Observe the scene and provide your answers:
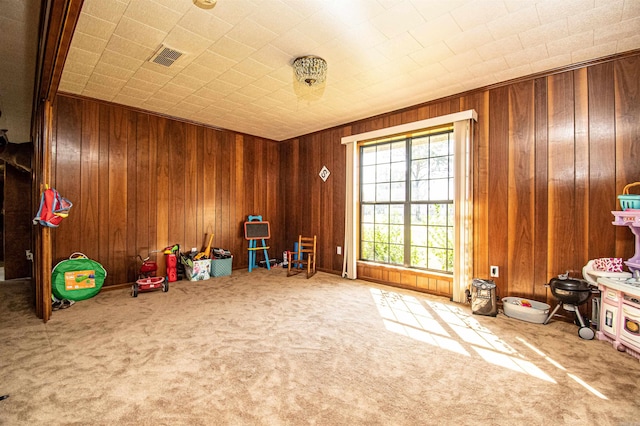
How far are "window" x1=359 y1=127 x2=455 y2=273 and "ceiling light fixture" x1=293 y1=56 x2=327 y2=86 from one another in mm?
2015

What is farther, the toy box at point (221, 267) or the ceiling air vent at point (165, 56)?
the toy box at point (221, 267)

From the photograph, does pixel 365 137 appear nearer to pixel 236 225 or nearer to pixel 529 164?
pixel 529 164

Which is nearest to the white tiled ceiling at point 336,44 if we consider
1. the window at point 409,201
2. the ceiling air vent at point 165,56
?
the ceiling air vent at point 165,56

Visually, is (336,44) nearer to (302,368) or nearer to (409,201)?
(409,201)

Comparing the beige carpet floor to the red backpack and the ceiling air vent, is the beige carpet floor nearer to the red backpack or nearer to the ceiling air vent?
the red backpack

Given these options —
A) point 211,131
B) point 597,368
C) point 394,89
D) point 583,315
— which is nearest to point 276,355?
point 597,368

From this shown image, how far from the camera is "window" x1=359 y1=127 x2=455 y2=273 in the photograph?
4152 millimetres

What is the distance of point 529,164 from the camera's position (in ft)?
11.1

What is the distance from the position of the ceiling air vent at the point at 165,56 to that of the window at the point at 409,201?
3150mm

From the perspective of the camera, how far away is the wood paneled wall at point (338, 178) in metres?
2.99

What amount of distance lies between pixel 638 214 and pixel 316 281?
3.84 meters

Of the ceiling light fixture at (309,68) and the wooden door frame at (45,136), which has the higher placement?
the ceiling light fixture at (309,68)

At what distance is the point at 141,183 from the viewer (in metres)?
4.61

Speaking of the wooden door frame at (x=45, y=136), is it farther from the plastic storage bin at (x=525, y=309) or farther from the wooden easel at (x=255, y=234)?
the plastic storage bin at (x=525, y=309)
